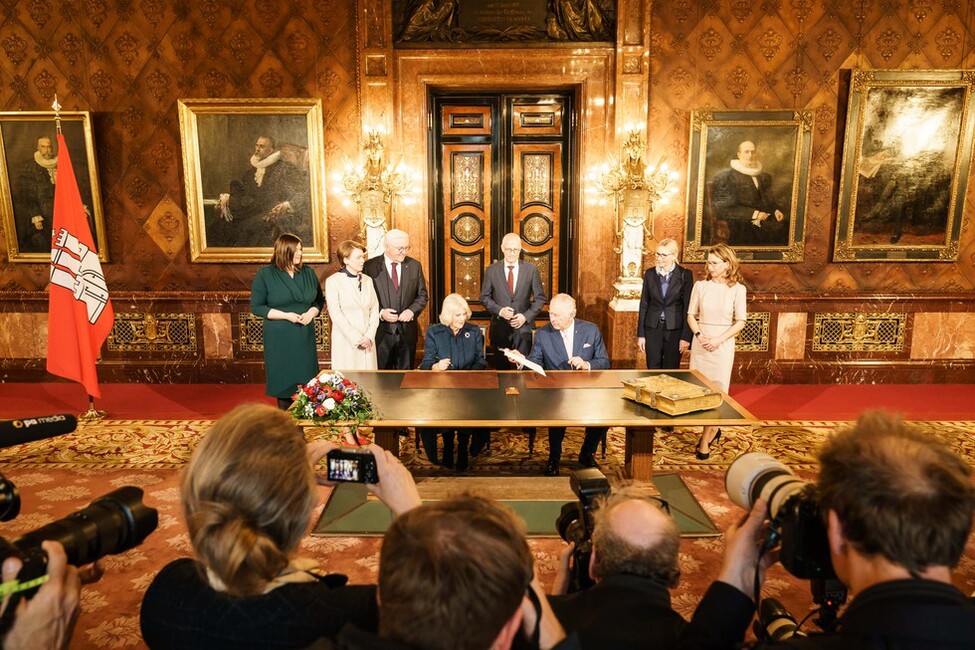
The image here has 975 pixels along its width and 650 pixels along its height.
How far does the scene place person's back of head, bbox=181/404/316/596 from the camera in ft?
4.38

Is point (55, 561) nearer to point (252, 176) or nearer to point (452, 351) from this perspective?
point (452, 351)

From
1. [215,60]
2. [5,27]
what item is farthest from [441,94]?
[5,27]

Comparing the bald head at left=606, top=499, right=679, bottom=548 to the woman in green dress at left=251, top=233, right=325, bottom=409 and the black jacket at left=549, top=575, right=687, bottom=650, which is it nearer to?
the black jacket at left=549, top=575, right=687, bottom=650

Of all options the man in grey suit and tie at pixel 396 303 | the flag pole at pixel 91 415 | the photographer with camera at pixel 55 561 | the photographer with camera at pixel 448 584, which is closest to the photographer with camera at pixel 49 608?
the photographer with camera at pixel 55 561

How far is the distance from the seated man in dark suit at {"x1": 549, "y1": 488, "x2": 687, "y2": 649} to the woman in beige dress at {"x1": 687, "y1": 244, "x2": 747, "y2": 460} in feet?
12.3

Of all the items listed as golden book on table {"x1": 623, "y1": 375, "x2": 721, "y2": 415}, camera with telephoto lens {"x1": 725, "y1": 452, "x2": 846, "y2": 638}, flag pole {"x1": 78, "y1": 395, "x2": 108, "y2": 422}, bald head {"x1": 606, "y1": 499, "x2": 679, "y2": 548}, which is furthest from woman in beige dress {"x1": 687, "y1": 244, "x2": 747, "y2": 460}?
flag pole {"x1": 78, "y1": 395, "x2": 108, "y2": 422}

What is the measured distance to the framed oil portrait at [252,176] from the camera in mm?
7051

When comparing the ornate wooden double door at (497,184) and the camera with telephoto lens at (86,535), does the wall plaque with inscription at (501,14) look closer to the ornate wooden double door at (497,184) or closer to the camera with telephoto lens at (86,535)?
the ornate wooden double door at (497,184)

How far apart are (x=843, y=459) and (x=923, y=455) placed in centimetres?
14

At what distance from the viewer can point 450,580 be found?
1110 mm

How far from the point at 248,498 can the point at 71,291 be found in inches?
220

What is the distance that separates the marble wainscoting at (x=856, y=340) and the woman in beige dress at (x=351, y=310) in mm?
2818

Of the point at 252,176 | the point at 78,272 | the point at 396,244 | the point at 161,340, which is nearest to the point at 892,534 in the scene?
the point at 396,244

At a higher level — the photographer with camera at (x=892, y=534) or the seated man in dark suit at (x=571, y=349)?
the photographer with camera at (x=892, y=534)
